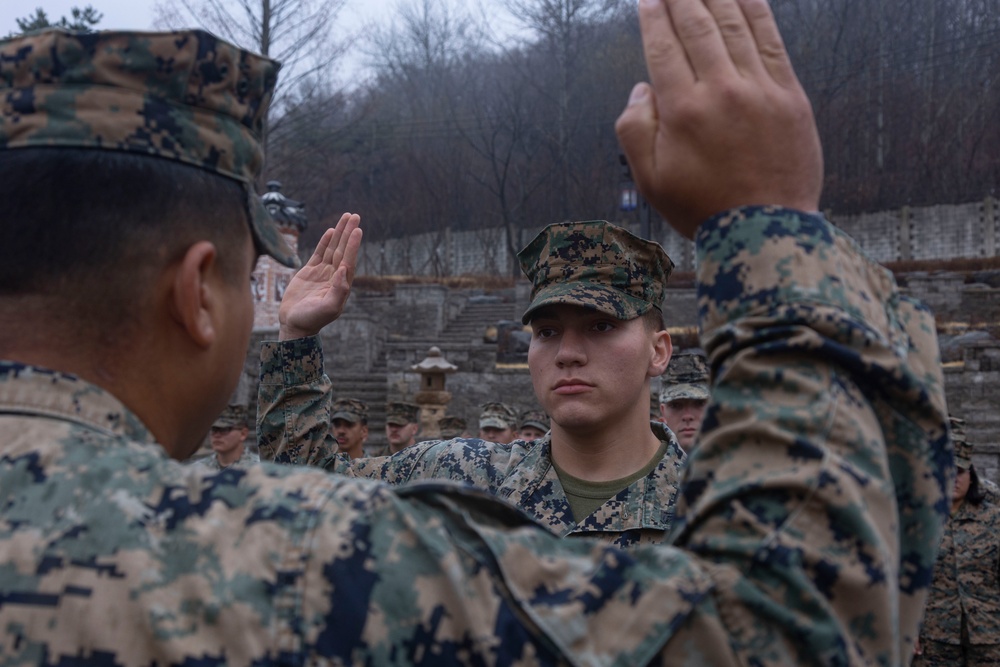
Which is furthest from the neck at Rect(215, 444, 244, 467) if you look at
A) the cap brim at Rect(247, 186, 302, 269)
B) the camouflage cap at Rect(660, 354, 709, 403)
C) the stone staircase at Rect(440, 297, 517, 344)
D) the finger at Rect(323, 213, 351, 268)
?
the stone staircase at Rect(440, 297, 517, 344)

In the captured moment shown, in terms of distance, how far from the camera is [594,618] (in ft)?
3.47

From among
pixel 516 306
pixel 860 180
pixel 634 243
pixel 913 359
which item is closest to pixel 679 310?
pixel 516 306

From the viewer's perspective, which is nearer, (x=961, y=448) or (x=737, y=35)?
(x=737, y=35)

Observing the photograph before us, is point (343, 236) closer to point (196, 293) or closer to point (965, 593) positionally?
point (196, 293)

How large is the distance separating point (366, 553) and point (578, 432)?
202 cm

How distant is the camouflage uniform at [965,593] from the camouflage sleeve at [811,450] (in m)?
4.91

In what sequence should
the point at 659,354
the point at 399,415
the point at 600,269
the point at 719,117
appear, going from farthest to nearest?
the point at 399,415
the point at 659,354
the point at 600,269
the point at 719,117

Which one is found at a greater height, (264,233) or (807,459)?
(264,233)

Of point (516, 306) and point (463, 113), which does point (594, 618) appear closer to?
point (516, 306)

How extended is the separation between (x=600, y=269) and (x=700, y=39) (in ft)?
6.44

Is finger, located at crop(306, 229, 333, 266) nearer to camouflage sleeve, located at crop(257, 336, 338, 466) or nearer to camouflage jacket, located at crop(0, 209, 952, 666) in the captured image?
camouflage sleeve, located at crop(257, 336, 338, 466)

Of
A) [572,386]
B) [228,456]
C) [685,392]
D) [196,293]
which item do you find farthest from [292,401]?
[228,456]

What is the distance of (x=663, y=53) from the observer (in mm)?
1222

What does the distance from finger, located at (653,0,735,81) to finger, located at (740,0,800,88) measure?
0.18 feet
